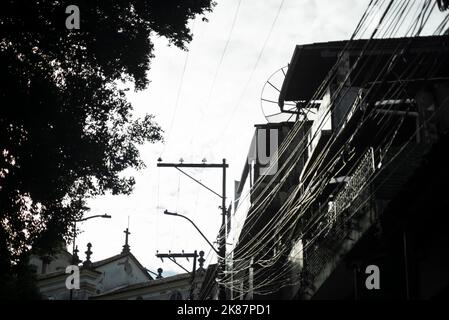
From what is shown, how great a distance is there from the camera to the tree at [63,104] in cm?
1058

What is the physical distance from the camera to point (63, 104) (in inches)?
439

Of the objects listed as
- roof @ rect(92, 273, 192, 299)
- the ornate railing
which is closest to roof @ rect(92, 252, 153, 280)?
roof @ rect(92, 273, 192, 299)

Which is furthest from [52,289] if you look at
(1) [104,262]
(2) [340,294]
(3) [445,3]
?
(3) [445,3]

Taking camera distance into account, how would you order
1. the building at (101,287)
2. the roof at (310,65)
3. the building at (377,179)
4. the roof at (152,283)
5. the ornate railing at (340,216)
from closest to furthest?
the building at (377,179)
the ornate railing at (340,216)
the roof at (310,65)
the building at (101,287)
the roof at (152,283)

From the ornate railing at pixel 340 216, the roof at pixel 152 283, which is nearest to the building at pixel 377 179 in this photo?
the ornate railing at pixel 340 216

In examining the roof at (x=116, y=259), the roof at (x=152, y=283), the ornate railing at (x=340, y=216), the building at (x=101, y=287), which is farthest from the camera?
the roof at (x=116, y=259)

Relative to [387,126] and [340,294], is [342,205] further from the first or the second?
[340,294]

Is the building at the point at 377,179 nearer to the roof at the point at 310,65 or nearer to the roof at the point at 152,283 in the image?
the roof at the point at 310,65

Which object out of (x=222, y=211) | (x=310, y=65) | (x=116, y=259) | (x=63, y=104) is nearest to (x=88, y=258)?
(x=116, y=259)

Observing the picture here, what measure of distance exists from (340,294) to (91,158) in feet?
27.5

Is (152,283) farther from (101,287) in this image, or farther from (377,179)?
(377,179)

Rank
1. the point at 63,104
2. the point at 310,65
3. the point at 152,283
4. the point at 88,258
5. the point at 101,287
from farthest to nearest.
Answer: the point at 101,287 → the point at 88,258 → the point at 152,283 → the point at 310,65 → the point at 63,104

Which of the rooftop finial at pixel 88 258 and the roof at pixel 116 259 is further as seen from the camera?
the roof at pixel 116 259

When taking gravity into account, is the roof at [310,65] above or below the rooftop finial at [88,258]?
above
